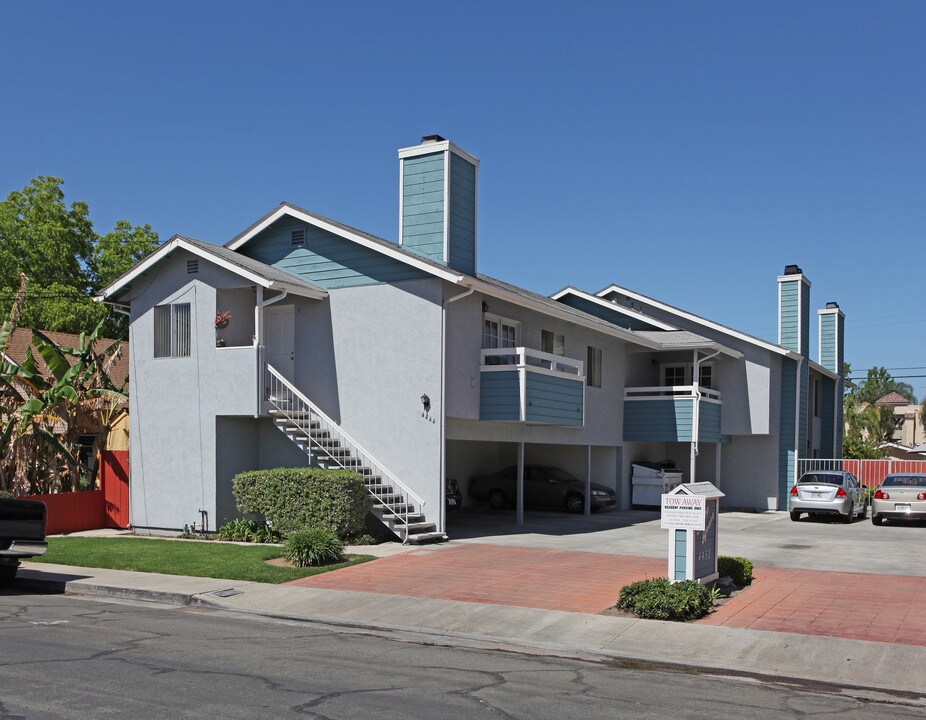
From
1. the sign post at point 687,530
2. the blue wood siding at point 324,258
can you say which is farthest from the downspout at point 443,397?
the sign post at point 687,530

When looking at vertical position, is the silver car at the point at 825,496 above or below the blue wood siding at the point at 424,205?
below

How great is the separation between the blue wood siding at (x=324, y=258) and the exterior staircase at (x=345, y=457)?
8.31ft

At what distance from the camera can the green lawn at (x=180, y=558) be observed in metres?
15.1

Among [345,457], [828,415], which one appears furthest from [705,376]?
[345,457]

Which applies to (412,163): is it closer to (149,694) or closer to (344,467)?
(344,467)

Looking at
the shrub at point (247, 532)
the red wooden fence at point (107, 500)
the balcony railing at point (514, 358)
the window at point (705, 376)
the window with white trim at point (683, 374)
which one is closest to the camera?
the shrub at point (247, 532)

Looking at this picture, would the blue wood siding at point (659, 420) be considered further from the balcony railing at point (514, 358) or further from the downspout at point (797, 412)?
the balcony railing at point (514, 358)

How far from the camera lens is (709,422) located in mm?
29641

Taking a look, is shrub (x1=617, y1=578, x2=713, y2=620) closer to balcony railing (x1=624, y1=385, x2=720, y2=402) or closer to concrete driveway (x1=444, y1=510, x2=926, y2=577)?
concrete driveway (x1=444, y1=510, x2=926, y2=577)

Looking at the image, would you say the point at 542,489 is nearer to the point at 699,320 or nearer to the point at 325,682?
the point at 699,320

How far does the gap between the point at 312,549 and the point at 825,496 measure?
1602 centimetres

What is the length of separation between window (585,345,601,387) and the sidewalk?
14.3m

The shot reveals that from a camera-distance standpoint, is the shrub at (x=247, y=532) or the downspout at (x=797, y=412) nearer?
the shrub at (x=247, y=532)

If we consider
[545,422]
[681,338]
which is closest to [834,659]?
[545,422]
